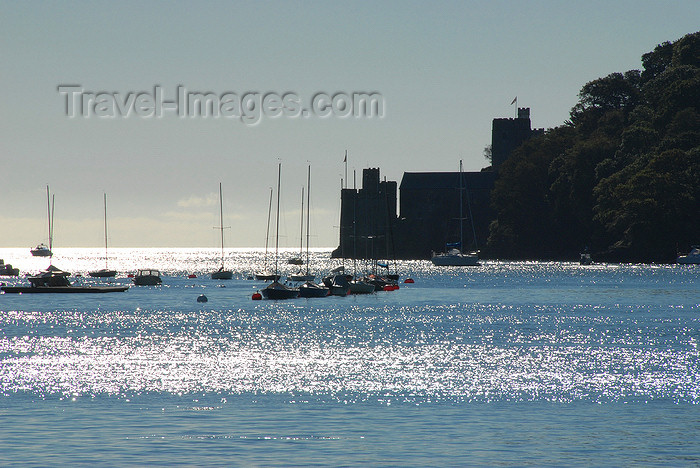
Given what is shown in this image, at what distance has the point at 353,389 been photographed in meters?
32.1

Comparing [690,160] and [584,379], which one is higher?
[690,160]

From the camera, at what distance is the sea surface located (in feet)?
73.3

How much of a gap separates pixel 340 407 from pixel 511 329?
3030 cm

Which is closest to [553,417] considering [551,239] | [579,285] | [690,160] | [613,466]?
[613,466]

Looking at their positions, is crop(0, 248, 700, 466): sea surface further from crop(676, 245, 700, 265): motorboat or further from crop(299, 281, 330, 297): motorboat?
crop(676, 245, 700, 265): motorboat

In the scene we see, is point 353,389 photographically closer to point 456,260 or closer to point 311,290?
Answer: point 311,290

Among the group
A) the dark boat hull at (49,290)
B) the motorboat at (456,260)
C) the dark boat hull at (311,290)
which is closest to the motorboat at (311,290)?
the dark boat hull at (311,290)

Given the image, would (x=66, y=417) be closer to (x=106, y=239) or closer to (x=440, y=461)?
(x=440, y=461)

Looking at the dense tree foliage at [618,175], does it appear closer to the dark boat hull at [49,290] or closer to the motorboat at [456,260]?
the motorboat at [456,260]

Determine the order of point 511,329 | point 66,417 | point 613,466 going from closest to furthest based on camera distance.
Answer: point 613,466
point 66,417
point 511,329

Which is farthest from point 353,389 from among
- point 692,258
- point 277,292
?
point 692,258

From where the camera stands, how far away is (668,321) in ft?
200

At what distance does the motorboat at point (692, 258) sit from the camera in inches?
5369

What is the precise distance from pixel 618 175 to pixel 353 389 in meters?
109
